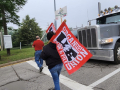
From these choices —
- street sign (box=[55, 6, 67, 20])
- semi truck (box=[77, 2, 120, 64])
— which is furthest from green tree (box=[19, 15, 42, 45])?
semi truck (box=[77, 2, 120, 64])

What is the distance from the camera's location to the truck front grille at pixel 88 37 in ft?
16.8

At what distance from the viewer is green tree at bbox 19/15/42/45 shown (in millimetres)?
29391

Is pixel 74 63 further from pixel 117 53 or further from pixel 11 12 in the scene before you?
pixel 11 12

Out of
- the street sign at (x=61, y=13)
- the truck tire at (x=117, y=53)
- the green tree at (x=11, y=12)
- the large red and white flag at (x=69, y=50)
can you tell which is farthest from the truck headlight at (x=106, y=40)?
the green tree at (x=11, y=12)

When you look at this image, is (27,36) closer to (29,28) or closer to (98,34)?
(29,28)

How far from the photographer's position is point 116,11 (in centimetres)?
602

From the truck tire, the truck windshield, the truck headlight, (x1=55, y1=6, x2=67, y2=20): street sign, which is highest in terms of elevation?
(x1=55, y1=6, x2=67, y2=20): street sign

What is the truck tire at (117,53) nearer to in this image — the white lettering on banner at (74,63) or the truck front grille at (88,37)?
the truck front grille at (88,37)

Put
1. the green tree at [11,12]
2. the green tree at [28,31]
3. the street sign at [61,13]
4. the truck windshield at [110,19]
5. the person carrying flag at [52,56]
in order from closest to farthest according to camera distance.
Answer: the person carrying flag at [52,56], the truck windshield at [110,19], the street sign at [61,13], the green tree at [11,12], the green tree at [28,31]

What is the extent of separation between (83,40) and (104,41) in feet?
3.98

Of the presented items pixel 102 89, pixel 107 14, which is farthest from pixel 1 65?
pixel 107 14

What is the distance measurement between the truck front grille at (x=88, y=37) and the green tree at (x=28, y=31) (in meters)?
25.5

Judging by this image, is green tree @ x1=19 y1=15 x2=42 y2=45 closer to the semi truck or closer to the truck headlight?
the semi truck

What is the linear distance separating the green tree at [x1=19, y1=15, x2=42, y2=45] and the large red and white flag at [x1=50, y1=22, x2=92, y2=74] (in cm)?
2804
